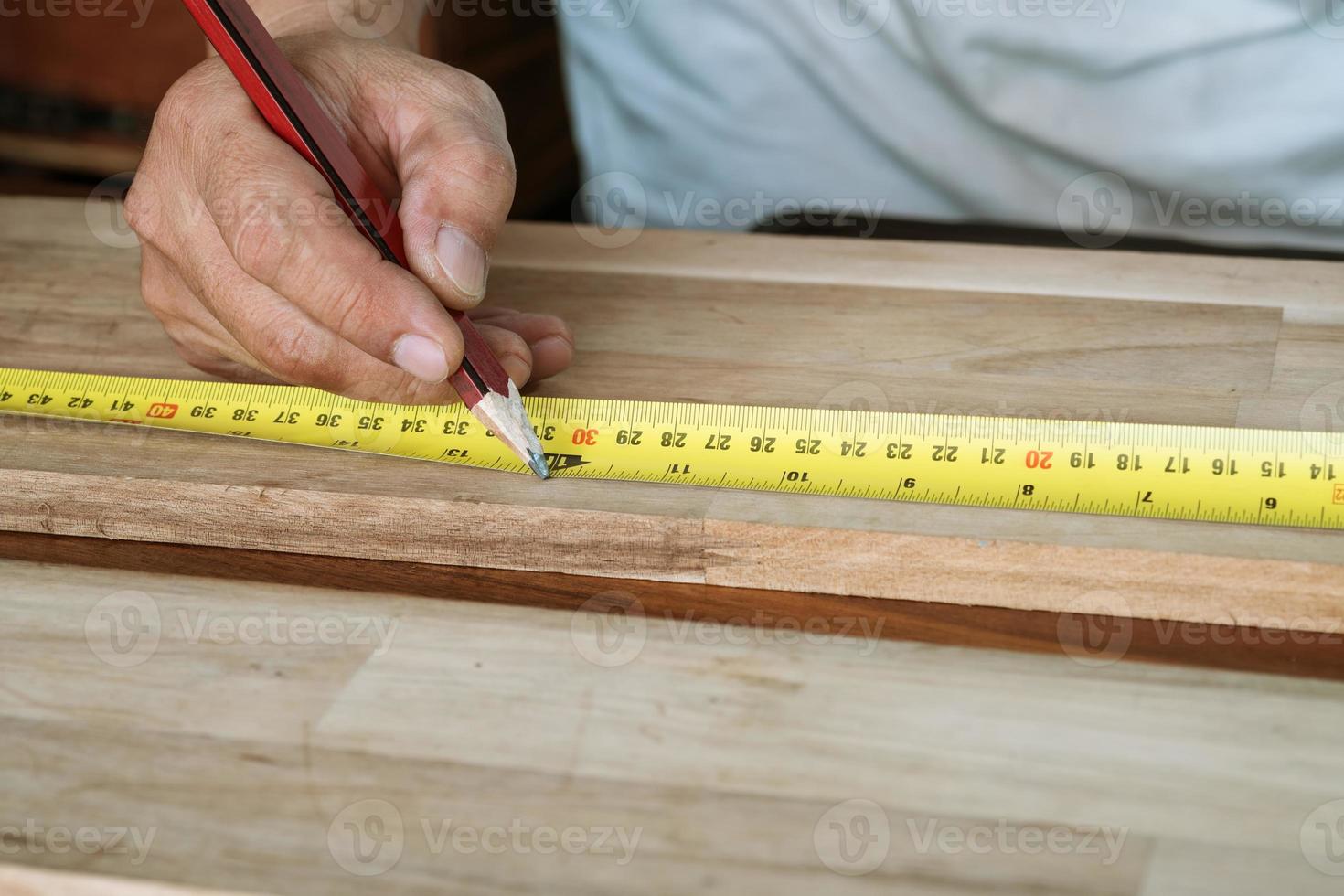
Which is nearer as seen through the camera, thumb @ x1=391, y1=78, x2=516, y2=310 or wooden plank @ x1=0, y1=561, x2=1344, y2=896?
wooden plank @ x1=0, y1=561, x2=1344, y2=896

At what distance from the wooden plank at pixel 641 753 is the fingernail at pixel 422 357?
0.73 feet

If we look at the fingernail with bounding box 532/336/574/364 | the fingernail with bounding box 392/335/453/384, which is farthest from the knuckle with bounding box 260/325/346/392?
the fingernail with bounding box 532/336/574/364

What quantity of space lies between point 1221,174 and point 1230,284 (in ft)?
1.21

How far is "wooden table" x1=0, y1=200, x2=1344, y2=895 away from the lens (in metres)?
0.74

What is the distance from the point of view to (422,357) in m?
1.00

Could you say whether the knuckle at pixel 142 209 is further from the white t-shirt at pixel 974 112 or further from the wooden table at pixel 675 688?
the white t-shirt at pixel 974 112

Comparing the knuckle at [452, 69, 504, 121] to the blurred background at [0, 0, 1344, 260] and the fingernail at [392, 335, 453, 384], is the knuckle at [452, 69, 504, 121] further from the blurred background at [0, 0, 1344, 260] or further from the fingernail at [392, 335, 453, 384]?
the blurred background at [0, 0, 1344, 260]

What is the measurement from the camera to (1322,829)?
74 cm

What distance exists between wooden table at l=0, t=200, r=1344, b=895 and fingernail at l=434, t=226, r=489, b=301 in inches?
7.5

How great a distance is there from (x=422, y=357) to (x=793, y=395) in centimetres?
40

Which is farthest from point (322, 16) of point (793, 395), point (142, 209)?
point (793, 395)

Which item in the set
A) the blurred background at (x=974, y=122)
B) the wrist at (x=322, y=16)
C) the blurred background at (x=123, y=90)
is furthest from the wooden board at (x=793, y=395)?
the blurred background at (x=123, y=90)

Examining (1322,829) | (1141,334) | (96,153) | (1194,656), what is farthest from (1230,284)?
(96,153)

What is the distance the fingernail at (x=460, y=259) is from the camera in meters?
1.04
